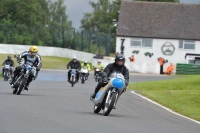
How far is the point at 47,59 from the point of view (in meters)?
73.1

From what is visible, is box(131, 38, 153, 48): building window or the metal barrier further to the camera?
box(131, 38, 153, 48): building window

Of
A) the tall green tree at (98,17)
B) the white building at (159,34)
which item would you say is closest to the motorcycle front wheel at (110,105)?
the white building at (159,34)

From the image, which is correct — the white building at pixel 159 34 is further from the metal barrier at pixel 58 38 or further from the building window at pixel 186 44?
the metal barrier at pixel 58 38

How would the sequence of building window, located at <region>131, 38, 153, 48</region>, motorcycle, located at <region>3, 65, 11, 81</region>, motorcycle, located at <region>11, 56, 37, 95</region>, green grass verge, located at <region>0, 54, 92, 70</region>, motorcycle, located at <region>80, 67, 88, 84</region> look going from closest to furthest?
motorcycle, located at <region>11, 56, 37, 95</region> < motorcycle, located at <region>3, 65, 11, 81</region> < motorcycle, located at <region>80, 67, 88, 84</region> < green grass verge, located at <region>0, 54, 92, 70</region> < building window, located at <region>131, 38, 153, 48</region>

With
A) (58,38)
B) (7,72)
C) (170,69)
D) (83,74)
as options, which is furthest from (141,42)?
(7,72)

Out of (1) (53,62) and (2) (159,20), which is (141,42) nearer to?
(2) (159,20)

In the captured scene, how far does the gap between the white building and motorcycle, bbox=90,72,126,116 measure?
5752cm

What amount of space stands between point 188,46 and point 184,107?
178ft

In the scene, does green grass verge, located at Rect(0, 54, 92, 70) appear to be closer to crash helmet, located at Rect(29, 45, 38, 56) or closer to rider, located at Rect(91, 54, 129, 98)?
crash helmet, located at Rect(29, 45, 38, 56)

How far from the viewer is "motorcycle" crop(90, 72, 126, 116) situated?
16625mm

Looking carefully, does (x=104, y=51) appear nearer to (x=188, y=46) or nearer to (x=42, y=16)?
(x=188, y=46)

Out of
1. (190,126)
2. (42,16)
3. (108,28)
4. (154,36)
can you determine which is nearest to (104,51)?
(154,36)

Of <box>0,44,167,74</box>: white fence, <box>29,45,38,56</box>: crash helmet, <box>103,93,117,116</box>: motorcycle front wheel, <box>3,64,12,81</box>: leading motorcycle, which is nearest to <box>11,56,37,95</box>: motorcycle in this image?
<box>29,45,38,56</box>: crash helmet

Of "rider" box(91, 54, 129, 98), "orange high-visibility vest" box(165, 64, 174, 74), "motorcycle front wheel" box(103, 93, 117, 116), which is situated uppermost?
"rider" box(91, 54, 129, 98)
